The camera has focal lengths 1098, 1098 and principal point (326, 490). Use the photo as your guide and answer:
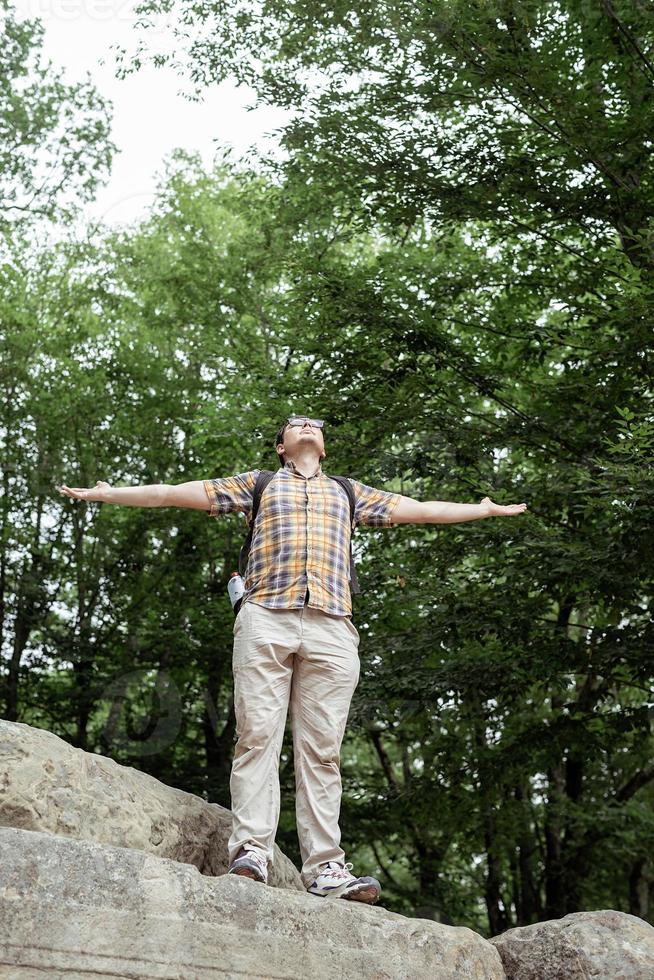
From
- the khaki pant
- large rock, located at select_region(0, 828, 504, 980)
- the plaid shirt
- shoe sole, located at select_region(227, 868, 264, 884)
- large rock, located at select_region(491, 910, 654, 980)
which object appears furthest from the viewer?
the plaid shirt

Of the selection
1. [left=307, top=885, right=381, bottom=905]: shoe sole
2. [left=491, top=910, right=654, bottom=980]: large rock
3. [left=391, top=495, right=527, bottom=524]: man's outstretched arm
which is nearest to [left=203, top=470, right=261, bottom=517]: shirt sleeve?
[left=391, top=495, right=527, bottom=524]: man's outstretched arm

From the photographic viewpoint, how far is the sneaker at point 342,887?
461cm

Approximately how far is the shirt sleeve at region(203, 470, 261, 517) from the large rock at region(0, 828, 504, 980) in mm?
1633

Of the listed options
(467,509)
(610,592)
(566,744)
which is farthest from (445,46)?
(566,744)

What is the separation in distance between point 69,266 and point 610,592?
13.4 meters

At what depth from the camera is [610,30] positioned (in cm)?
982

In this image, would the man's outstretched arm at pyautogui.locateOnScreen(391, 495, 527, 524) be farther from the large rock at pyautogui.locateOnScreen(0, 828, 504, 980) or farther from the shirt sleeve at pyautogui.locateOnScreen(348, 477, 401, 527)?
the large rock at pyautogui.locateOnScreen(0, 828, 504, 980)

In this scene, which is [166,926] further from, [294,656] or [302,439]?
[302,439]

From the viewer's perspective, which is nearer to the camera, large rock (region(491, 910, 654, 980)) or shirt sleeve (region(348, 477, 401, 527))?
large rock (region(491, 910, 654, 980))

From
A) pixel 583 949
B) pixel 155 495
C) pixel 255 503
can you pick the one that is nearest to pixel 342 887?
pixel 583 949

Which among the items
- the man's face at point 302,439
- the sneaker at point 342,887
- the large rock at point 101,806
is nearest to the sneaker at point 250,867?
the sneaker at point 342,887

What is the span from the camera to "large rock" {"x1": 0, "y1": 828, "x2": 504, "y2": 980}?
378 centimetres

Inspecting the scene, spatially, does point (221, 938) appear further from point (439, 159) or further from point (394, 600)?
point (439, 159)

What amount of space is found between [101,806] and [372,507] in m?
1.85
